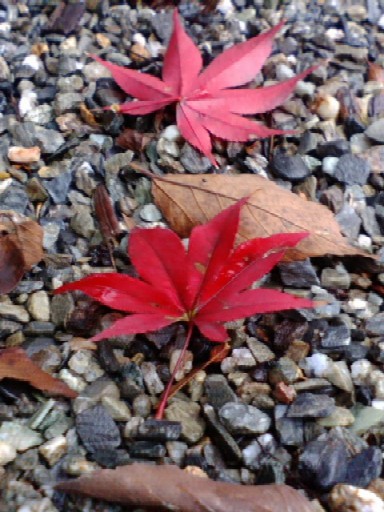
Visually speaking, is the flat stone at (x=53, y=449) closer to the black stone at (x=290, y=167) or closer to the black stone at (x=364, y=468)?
the black stone at (x=364, y=468)

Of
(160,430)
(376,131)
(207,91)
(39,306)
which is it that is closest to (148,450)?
(160,430)

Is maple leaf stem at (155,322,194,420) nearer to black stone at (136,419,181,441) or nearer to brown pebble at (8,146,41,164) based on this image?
black stone at (136,419,181,441)

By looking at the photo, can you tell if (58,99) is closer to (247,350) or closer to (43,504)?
(247,350)

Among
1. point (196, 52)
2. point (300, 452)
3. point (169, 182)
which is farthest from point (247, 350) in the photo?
point (196, 52)

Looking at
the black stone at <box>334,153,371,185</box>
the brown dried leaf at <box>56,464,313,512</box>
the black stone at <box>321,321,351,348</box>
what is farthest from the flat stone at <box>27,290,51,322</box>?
the black stone at <box>334,153,371,185</box>

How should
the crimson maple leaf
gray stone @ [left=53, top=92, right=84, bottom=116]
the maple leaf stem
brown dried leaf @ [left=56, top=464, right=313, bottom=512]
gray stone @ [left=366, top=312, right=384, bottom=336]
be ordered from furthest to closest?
gray stone @ [left=53, top=92, right=84, bottom=116] → the crimson maple leaf → gray stone @ [left=366, top=312, right=384, bottom=336] → the maple leaf stem → brown dried leaf @ [left=56, top=464, right=313, bottom=512]

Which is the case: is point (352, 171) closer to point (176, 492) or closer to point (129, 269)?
point (129, 269)
